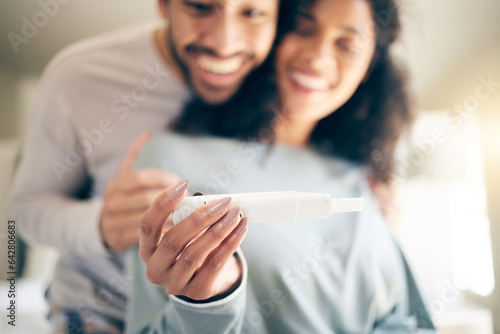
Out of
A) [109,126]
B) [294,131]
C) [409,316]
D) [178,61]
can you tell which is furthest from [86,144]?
[409,316]

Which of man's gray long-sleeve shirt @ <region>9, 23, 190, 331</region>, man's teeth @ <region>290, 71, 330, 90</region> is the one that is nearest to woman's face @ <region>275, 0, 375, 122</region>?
man's teeth @ <region>290, 71, 330, 90</region>

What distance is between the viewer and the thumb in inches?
15.2

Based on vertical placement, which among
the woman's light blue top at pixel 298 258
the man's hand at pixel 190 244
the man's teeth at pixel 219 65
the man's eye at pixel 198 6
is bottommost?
the woman's light blue top at pixel 298 258

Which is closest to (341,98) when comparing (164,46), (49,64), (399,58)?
(399,58)

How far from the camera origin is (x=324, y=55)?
39 centimetres

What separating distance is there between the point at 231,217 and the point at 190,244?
0.04m

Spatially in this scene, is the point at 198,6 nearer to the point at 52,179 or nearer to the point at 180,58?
the point at 180,58

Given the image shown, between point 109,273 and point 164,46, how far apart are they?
0.87 feet

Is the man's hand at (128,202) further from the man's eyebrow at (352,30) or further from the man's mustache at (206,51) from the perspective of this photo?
the man's eyebrow at (352,30)

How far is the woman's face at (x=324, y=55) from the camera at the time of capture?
1.26 ft

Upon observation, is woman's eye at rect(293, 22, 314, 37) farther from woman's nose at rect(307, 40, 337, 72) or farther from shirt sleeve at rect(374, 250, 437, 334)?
shirt sleeve at rect(374, 250, 437, 334)

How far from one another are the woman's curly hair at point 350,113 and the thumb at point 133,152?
35 mm

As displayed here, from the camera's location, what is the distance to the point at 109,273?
41cm

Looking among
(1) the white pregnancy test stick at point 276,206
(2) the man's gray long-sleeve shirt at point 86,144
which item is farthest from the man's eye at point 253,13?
(1) the white pregnancy test stick at point 276,206
